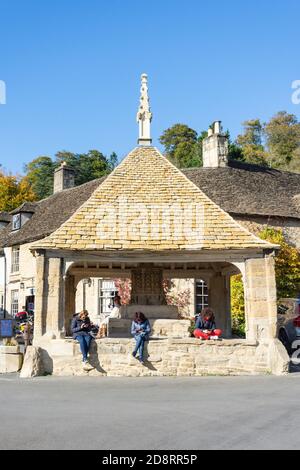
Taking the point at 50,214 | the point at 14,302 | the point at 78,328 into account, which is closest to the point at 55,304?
the point at 78,328

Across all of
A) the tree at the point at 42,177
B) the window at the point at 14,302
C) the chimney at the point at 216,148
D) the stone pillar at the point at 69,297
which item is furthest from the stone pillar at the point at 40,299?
the tree at the point at 42,177

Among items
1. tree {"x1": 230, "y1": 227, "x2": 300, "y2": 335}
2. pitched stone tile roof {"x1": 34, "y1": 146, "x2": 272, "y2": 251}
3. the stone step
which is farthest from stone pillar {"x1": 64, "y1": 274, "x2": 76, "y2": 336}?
tree {"x1": 230, "y1": 227, "x2": 300, "y2": 335}

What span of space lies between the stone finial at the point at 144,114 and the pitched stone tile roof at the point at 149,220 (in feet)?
3.65

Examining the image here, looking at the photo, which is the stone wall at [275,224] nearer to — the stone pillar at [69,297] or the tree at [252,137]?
the stone pillar at [69,297]

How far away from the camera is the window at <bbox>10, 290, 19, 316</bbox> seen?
98.3ft

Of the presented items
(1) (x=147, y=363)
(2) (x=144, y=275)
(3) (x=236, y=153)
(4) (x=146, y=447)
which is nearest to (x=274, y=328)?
(1) (x=147, y=363)

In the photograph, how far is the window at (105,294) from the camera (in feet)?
84.1

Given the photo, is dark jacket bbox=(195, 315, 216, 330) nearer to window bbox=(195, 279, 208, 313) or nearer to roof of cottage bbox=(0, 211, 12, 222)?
window bbox=(195, 279, 208, 313)

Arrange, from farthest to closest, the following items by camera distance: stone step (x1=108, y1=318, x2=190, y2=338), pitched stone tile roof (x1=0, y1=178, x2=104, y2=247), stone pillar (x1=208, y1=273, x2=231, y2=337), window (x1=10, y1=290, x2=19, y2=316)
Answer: window (x1=10, y1=290, x2=19, y2=316)
pitched stone tile roof (x1=0, y1=178, x2=104, y2=247)
stone pillar (x1=208, y1=273, x2=231, y2=337)
stone step (x1=108, y1=318, x2=190, y2=338)

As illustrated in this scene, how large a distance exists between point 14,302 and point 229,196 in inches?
534

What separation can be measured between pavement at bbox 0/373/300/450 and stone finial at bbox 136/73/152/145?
7511 millimetres

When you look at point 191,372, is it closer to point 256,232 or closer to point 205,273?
point 205,273

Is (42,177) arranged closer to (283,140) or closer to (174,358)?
(283,140)

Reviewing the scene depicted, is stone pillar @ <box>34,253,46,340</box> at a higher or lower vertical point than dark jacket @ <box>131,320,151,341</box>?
higher
